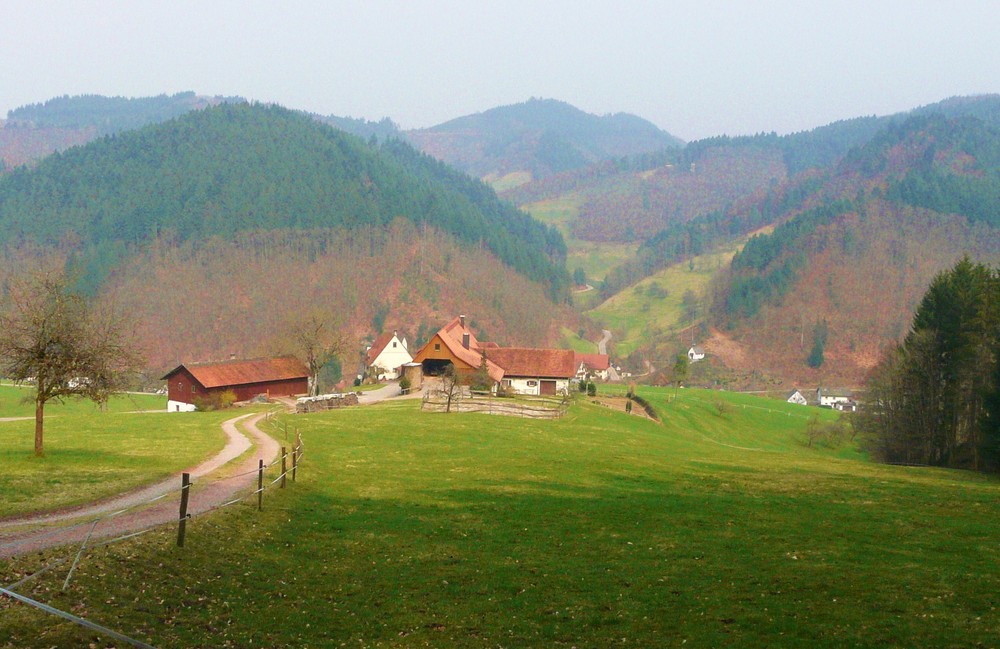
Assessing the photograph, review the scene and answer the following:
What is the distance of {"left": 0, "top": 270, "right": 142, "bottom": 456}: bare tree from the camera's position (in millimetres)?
30281

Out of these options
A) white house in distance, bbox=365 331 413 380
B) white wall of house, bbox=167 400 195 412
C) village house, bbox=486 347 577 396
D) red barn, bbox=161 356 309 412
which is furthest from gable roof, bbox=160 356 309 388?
white house in distance, bbox=365 331 413 380

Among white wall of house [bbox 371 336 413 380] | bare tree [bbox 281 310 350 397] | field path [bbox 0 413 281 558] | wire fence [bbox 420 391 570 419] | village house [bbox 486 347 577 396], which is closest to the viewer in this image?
field path [bbox 0 413 281 558]

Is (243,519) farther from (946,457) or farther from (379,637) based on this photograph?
A: (946,457)

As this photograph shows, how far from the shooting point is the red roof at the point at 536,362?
297 feet

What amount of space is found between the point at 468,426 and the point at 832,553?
3238 cm

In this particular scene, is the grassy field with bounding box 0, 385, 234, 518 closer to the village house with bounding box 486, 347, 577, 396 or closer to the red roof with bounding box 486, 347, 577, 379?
the village house with bounding box 486, 347, 577, 396

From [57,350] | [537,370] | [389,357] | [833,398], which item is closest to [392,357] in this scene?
[389,357]

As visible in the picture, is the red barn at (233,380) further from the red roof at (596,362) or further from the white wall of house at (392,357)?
the red roof at (596,362)

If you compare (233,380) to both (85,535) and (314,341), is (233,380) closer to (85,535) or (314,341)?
(314,341)

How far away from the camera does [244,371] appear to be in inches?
3098

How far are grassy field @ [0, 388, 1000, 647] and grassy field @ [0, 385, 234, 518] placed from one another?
17.6ft

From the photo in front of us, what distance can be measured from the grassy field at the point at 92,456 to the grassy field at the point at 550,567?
5.36 metres

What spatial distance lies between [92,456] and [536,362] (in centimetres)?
6339

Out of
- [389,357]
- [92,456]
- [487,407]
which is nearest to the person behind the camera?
[92,456]
